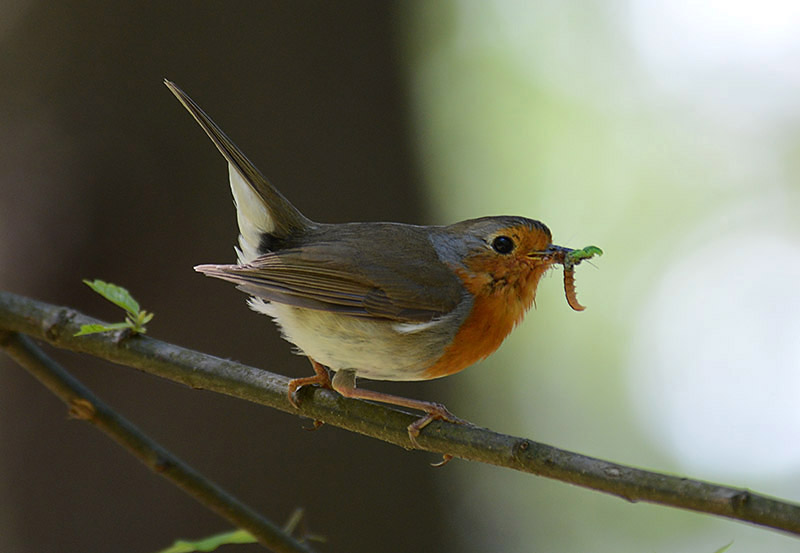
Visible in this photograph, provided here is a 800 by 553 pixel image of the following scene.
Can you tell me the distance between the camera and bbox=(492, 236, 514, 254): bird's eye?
3382mm

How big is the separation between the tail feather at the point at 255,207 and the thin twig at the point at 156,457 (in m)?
1.11

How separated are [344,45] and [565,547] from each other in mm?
6571

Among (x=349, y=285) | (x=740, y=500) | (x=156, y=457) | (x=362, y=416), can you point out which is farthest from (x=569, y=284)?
(x=156, y=457)

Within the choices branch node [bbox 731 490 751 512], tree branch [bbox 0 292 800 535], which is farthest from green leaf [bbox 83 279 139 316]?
branch node [bbox 731 490 751 512]

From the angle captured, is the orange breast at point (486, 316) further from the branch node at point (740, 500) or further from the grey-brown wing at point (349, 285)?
the branch node at point (740, 500)

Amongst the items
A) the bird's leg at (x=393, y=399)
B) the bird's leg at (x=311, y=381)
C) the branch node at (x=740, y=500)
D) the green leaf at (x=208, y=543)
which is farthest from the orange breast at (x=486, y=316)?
the branch node at (x=740, y=500)

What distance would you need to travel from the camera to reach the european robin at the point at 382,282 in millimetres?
3049

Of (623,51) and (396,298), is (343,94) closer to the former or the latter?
(396,298)

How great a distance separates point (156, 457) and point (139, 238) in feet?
7.91

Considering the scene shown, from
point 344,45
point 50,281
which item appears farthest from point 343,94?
point 50,281

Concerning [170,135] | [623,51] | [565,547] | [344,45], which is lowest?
[565,547]

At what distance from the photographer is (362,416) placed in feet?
8.36

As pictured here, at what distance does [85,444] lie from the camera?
4.53 meters

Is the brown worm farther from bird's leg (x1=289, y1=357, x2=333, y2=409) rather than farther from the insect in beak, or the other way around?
bird's leg (x1=289, y1=357, x2=333, y2=409)
